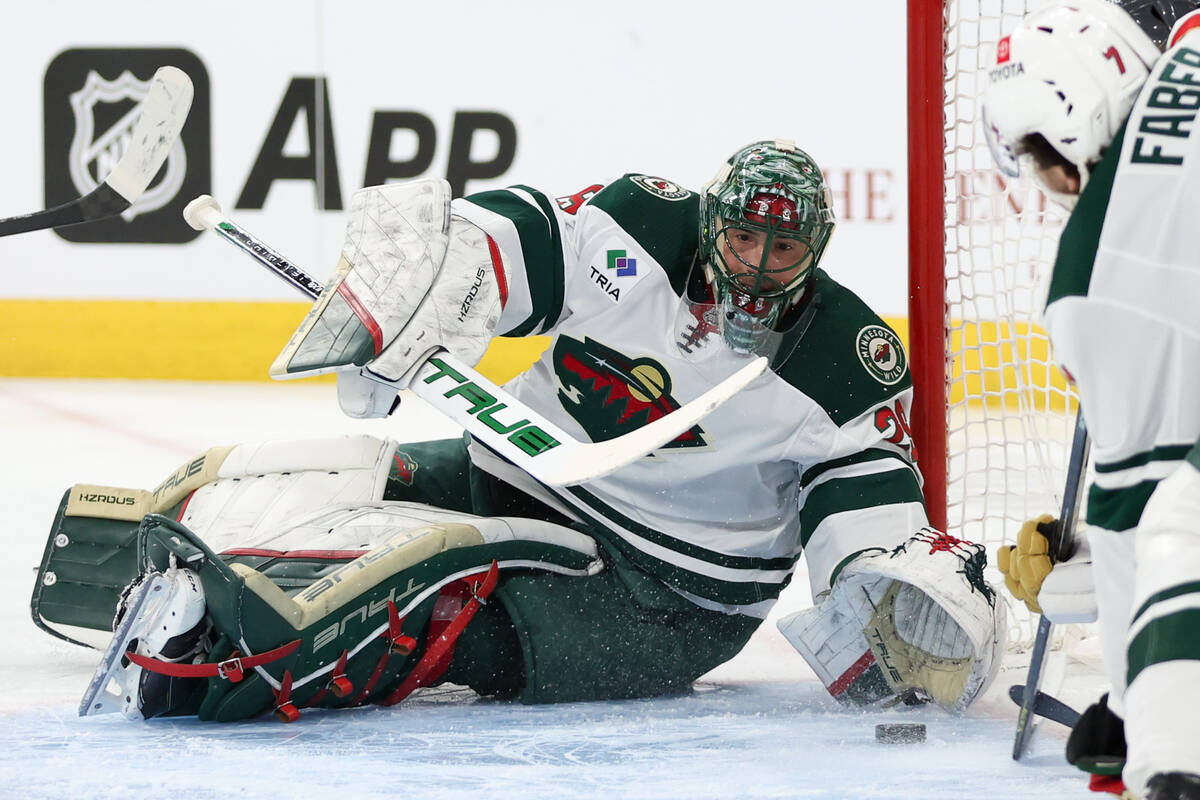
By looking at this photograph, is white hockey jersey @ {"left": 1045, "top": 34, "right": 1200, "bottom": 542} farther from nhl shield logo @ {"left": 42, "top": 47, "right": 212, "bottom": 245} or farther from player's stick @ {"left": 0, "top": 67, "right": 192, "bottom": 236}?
nhl shield logo @ {"left": 42, "top": 47, "right": 212, "bottom": 245}

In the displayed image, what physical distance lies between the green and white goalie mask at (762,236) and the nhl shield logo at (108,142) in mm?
3655

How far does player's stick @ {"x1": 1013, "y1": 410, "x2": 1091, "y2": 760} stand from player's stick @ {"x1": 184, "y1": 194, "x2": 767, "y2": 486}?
376mm

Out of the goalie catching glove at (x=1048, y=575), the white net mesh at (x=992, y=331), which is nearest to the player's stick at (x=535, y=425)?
the goalie catching glove at (x=1048, y=575)

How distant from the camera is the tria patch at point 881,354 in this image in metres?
2.33

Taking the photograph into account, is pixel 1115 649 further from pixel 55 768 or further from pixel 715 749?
pixel 55 768

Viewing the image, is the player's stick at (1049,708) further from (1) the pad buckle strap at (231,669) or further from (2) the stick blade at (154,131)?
(2) the stick blade at (154,131)

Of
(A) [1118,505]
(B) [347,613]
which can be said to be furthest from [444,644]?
(A) [1118,505]

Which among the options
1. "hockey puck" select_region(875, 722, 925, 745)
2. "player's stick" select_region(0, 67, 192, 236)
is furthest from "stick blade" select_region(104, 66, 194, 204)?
"hockey puck" select_region(875, 722, 925, 745)

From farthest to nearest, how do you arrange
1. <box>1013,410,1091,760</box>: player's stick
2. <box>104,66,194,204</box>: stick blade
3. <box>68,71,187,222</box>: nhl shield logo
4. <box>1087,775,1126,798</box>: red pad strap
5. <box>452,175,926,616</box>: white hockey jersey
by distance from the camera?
<box>68,71,187,222</box>: nhl shield logo < <box>104,66,194,204</box>: stick blade < <box>452,175,926,616</box>: white hockey jersey < <box>1013,410,1091,760</box>: player's stick < <box>1087,775,1126,798</box>: red pad strap

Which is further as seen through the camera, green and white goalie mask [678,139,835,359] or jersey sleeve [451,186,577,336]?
jersey sleeve [451,186,577,336]

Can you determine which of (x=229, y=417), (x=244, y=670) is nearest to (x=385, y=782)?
(x=244, y=670)

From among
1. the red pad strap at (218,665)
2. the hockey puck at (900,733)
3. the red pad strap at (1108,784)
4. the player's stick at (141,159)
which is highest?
the player's stick at (141,159)

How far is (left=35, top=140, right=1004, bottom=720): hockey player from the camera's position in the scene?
2.13 meters

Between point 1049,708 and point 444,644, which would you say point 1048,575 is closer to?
point 1049,708
